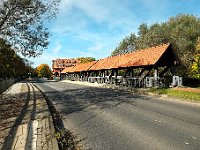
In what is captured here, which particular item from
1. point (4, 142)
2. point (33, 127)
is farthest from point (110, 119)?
point (4, 142)

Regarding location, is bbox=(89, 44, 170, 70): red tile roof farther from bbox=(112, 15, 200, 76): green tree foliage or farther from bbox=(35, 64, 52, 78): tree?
bbox=(35, 64, 52, 78): tree

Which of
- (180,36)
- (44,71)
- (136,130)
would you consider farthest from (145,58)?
(44,71)

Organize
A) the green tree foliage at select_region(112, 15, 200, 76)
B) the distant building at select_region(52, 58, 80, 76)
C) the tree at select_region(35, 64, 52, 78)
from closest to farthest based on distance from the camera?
the green tree foliage at select_region(112, 15, 200, 76) → the distant building at select_region(52, 58, 80, 76) → the tree at select_region(35, 64, 52, 78)

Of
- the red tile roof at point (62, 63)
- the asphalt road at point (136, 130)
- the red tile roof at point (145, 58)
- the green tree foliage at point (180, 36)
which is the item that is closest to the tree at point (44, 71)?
the red tile roof at point (62, 63)

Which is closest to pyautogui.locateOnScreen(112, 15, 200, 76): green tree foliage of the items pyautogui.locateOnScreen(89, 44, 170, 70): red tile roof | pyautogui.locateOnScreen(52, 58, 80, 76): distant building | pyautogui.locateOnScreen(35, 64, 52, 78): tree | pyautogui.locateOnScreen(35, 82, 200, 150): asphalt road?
pyautogui.locateOnScreen(89, 44, 170, 70): red tile roof

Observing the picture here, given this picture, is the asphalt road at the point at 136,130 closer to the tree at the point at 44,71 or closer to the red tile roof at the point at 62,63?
the red tile roof at the point at 62,63

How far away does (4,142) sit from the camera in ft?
22.6

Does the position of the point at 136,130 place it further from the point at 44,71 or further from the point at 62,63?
the point at 44,71

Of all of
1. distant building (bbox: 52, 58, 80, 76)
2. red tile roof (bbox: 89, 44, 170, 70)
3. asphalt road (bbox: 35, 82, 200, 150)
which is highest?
distant building (bbox: 52, 58, 80, 76)

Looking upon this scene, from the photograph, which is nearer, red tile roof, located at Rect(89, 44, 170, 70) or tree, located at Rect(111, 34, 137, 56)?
red tile roof, located at Rect(89, 44, 170, 70)

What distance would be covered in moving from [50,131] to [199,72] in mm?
25937

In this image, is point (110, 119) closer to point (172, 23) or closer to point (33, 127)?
point (33, 127)

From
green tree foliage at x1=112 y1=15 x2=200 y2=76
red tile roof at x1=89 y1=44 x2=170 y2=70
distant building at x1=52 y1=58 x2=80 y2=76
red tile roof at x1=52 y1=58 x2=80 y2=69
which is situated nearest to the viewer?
red tile roof at x1=89 y1=44 x2=170 y2=70

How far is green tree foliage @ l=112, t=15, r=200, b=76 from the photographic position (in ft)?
130
